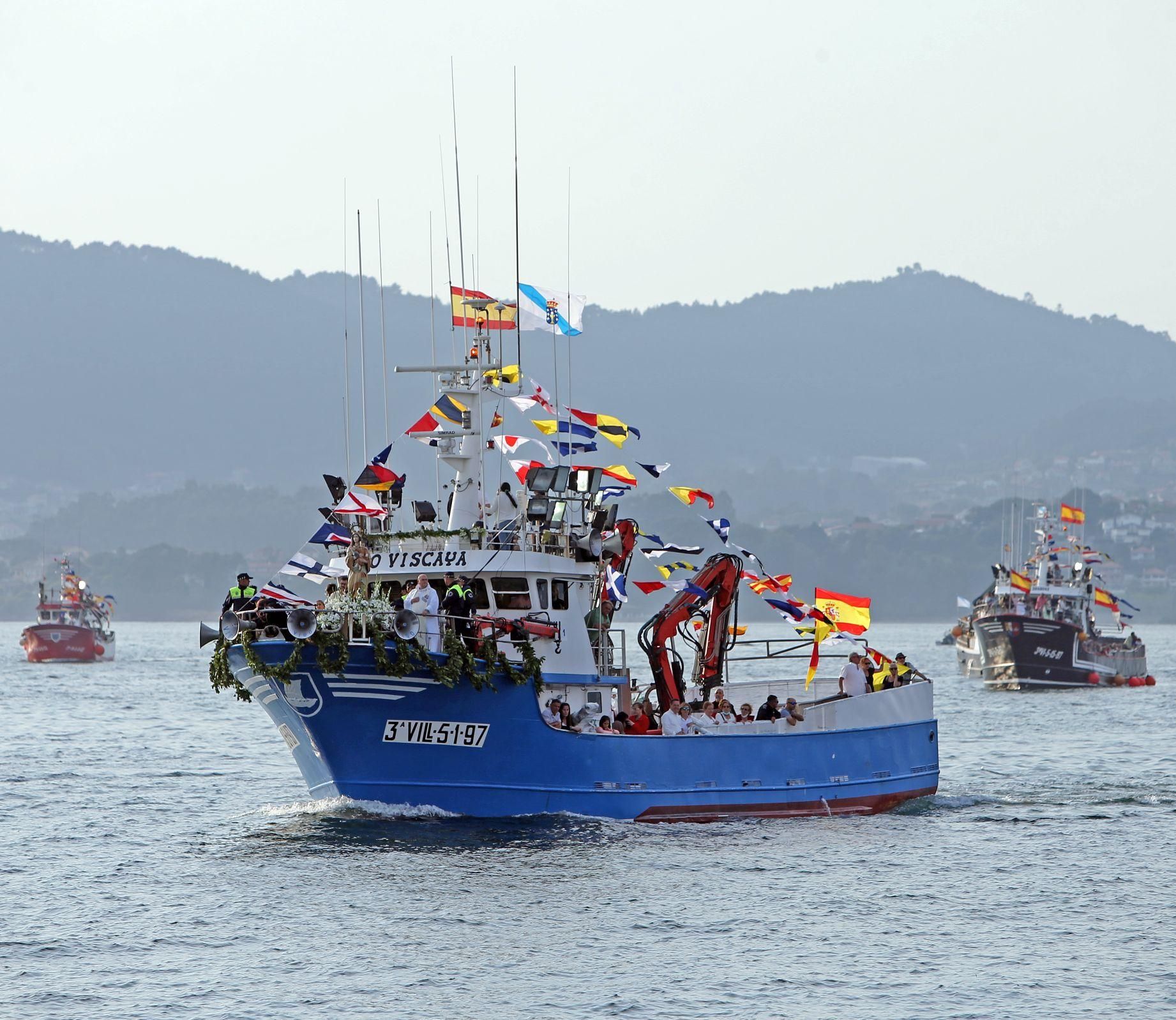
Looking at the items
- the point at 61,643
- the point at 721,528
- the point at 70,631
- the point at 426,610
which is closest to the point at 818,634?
the point at 721,528

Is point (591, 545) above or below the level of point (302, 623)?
above

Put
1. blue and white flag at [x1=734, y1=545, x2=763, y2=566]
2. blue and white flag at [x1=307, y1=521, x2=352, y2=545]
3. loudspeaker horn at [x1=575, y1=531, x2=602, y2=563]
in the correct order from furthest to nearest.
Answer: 1. blue and white flag at [x1=734, y1=545, x2=763, y2=566]
2. loudspeaker horn at [x1=575, y1=531, x2=602, y2=563]
3. blue and white flag at [x1=307, y1=521, x2=352, y2=545]

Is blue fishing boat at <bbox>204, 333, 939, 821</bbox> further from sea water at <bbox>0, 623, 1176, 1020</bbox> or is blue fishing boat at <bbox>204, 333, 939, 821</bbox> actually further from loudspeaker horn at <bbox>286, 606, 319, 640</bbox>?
sea water at <bbox>0, 623, 1176, 1020</bbox>

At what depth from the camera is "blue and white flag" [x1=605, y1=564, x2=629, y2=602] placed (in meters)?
33.2

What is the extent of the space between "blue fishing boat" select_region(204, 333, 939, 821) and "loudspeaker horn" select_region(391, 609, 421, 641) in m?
0.02

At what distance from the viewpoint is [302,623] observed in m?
29.1

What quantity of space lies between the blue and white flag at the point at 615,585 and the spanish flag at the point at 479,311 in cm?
491

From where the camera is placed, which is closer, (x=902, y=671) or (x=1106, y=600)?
(x=902, y=671)

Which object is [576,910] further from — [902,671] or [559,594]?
[902,671]

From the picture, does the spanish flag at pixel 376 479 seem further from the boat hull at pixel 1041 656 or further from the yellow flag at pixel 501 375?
the boat hull at pixel 1041 656

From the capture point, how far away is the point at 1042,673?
92.8 m

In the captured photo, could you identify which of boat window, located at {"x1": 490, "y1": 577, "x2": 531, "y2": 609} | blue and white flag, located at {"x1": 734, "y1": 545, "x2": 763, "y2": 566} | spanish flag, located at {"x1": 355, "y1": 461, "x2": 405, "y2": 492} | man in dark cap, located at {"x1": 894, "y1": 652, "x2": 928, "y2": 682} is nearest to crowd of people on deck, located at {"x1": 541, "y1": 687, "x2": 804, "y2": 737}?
boat window, located at {"x1": 490, "y1": 577, "x2": 531, "y2": 609}

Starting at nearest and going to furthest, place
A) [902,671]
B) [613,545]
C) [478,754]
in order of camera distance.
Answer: [478,754] < [613,545] < [902,671]

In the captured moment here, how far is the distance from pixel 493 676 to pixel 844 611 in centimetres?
985
